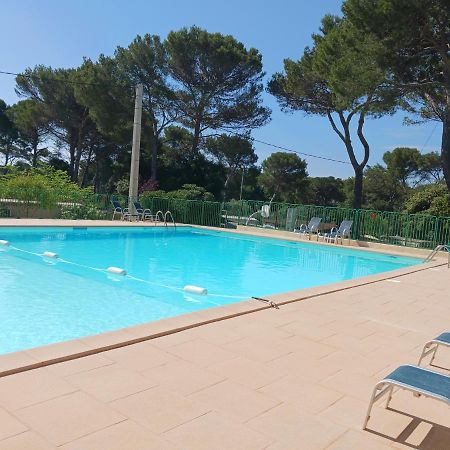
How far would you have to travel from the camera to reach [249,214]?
702 inches

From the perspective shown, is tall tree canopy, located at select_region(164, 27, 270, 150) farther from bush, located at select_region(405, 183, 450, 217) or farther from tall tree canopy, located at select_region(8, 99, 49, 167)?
bush, located at select_region(405, 183, 450, 217)

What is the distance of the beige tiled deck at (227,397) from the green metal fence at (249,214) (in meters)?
10.6

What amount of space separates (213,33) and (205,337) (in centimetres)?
2202

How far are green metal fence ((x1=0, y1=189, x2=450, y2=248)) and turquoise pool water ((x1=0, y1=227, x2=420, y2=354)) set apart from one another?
1.74 m

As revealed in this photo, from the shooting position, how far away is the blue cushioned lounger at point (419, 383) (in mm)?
2131

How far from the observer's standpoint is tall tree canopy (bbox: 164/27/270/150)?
23.0 m

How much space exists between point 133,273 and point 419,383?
6612 millimetres

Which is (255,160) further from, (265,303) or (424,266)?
(265,303)

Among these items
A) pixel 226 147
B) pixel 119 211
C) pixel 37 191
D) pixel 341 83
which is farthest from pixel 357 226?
pixel 226 147

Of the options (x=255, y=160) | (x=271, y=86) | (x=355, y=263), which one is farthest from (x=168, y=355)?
(x=255, y=160)

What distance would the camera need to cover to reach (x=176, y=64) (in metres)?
23.5

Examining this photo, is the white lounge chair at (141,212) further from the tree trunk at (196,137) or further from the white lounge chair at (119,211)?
the tree trunk at (196,137)

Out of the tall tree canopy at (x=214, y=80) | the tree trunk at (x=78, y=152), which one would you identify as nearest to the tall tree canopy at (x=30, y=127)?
the tree trunk at (x=78, y=152)

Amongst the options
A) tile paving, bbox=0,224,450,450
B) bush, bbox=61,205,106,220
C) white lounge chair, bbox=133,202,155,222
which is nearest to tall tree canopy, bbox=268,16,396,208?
white lounge chair, bbox=133,202,155,222
